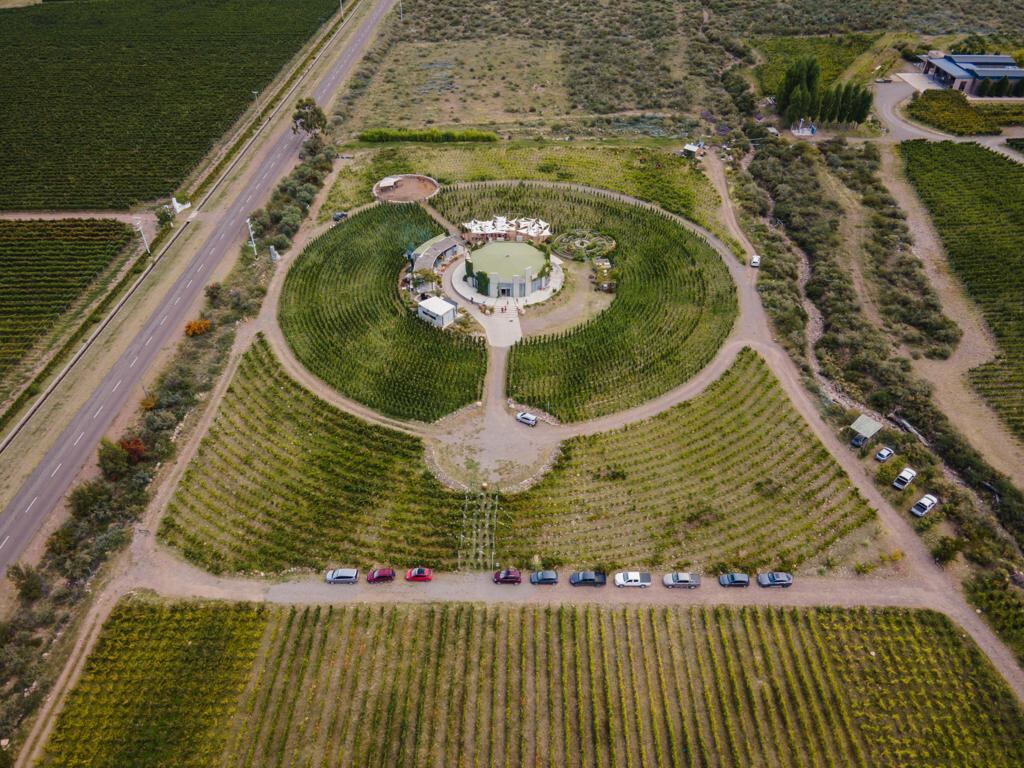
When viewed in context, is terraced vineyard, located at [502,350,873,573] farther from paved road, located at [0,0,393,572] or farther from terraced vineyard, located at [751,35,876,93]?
terraced vineyard, located at [751,35,876,93]

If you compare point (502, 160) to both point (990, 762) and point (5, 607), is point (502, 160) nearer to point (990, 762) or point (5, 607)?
point (5, 607)

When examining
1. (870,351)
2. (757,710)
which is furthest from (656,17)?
(757,710)

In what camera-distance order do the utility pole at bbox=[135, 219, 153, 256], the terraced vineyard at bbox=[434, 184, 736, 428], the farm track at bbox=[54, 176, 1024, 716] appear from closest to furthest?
the farm track at bbox=[54, 176, 1024, 716]
the terraced vineyard at bbox=[434, 184, 736, 428]
the utility pole at bbox=[135, 219, 153, 256]

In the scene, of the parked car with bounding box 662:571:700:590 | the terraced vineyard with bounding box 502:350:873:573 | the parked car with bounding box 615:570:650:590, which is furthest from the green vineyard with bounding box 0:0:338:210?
A: the parked car with bounding box 662:571:700:590

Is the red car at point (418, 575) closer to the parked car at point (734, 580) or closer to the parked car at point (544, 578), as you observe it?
the parked car at point (544, 578)

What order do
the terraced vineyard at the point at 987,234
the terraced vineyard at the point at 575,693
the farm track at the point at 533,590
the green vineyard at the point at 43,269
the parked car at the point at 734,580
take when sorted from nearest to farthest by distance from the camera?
the terraced vineyard at the point at 575,693 → the farm track at the point at 533,590 → the parked car at the point at 734,580 → the terraced vineyard at the point at 987,234 → the green vineyard at the point at 43,269

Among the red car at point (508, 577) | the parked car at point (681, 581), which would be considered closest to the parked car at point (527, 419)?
the red car at point (508, 577)

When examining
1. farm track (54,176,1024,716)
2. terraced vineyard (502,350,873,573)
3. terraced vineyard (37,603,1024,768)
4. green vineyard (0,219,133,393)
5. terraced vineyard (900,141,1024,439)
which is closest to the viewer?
terraced vineyard (37,603,1024,768)
